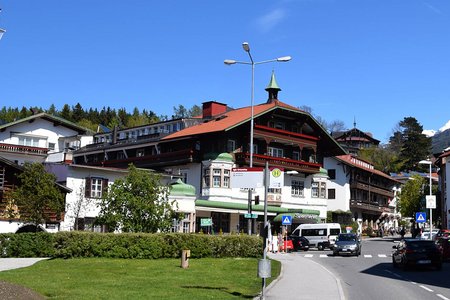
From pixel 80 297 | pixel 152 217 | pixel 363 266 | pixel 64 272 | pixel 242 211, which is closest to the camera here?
pixel 80 297

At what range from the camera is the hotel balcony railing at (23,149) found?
61.0 m

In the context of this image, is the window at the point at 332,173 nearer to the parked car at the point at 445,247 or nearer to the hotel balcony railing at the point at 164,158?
the hotel balcony railing at the point at 164,158

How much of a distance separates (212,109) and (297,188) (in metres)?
14.0

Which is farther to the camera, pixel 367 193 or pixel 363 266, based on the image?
pixel 367 193

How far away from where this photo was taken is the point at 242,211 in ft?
190

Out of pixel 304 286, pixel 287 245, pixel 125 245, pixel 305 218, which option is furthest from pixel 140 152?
pixel 304 286

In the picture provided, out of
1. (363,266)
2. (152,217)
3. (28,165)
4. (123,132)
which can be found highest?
(123,132)

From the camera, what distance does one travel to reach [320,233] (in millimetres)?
51969

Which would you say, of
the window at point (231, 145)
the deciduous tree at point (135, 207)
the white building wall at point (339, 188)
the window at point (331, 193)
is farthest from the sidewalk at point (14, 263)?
the window at point (331, 193)

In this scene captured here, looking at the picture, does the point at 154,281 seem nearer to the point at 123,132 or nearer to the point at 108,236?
the point at 108,236

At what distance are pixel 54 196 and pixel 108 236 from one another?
23.4ft

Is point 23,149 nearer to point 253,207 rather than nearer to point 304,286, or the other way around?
point 253,207

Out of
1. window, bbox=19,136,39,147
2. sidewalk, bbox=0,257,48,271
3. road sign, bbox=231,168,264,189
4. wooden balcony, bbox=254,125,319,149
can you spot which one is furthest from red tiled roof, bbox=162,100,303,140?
road sign, bbox=231,168,264,189

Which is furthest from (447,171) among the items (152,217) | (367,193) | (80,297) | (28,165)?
(80,297)
